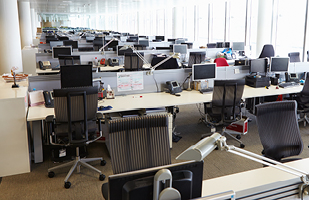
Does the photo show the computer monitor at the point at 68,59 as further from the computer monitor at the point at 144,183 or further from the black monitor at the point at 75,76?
the computer monitor at the point at 144,183

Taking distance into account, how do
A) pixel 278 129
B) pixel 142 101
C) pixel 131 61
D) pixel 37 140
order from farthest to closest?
pixel 131 61
pixel 142 101
pixel 37 140
pixel 278 129

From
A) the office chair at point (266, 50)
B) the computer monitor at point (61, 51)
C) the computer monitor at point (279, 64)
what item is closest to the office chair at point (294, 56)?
the office chair at point (266, 50)

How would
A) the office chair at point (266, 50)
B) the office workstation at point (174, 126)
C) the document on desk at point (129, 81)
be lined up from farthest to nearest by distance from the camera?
the office chair at point (266, 50) → the document on desk at point (129, 81) → the office workstation at point (174, 126)

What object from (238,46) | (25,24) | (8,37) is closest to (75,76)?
(8,37)

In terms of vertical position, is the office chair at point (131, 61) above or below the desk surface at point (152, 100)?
above

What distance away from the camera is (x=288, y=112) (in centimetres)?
243

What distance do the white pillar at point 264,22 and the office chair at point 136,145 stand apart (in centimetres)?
837

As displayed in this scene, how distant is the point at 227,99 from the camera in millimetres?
3730

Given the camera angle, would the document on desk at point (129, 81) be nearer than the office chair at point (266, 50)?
Yes

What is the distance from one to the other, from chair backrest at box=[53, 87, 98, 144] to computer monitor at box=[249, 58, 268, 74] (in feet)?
9.90

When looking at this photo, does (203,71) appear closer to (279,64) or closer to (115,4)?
(279,64)

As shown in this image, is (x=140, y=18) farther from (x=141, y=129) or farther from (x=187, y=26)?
(x=141, y=129)

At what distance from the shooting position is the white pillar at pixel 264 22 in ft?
29.5

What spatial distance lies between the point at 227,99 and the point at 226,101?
27mm
